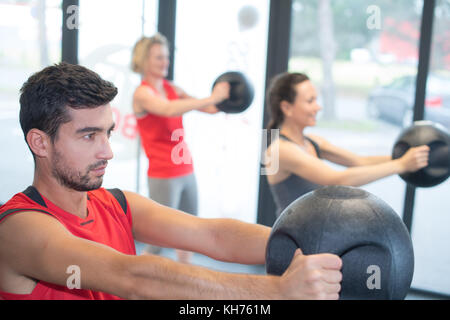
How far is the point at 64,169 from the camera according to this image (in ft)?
4.08

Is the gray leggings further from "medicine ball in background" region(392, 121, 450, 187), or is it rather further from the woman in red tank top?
"medicine ball in background" region(392, 121, 450, 187)

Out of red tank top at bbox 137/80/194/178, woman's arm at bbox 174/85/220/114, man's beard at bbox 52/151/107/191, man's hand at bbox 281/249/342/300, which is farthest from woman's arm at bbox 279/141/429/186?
man's hand at bbox 281/249/342/300

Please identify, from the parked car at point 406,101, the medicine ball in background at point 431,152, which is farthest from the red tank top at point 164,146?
the parked car at point 406,101

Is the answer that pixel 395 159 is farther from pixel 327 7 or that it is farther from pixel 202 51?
pixel 202 51

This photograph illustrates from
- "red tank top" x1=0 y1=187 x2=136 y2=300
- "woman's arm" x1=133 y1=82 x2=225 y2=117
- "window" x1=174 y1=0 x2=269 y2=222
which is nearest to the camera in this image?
"red tank top" x1=0 y1=187 x2=136 y2=300

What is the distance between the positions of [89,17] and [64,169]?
2.33 meters

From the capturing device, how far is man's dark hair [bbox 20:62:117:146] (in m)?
1.22

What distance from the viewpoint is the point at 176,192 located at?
2811 millimetres

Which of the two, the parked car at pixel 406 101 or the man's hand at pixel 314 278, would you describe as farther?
the parked car at pixel 406 101

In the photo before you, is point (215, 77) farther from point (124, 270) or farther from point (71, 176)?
point (124, 270)

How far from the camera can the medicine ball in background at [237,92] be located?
2.82 meters

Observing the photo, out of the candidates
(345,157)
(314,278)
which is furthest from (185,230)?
(345,157)

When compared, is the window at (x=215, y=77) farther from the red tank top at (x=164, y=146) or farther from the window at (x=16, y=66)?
the window at (x=16, y=66)

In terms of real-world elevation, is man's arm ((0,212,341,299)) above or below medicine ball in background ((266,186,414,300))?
below
